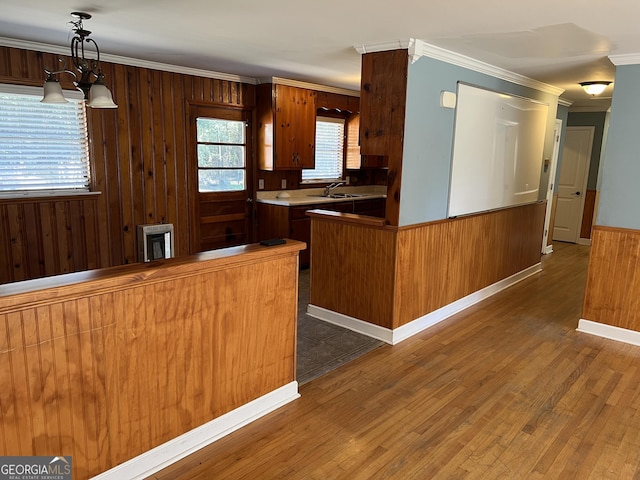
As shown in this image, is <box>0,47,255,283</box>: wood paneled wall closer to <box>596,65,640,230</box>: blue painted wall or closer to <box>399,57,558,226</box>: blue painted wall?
<box>399,57,558,226</box>: blue painted wall

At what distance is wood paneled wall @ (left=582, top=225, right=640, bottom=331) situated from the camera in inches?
151

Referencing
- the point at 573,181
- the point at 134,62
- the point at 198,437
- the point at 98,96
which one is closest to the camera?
the point at 198,437

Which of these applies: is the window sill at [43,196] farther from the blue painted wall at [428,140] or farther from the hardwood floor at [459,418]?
the blue painted wall at [428,140]

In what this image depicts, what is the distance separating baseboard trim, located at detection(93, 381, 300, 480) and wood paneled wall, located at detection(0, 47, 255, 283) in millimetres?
2451

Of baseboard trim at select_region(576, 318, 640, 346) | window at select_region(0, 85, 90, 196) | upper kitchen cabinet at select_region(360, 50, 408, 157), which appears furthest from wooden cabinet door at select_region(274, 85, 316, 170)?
baseboard trim at select_region(576, 318, 640, 346)

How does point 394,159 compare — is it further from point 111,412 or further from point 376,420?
point 111,412

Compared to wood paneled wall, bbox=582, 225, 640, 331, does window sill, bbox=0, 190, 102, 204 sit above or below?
above

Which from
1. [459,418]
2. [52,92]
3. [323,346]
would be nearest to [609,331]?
[459,418]

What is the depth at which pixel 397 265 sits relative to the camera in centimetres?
368

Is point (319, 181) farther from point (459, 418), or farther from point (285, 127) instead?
point (459, 418)

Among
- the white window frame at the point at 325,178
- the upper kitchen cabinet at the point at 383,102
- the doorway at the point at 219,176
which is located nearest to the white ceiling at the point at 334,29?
the upper kitchen cabinet at the point at 383,102

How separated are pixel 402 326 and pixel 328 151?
11.4 feet

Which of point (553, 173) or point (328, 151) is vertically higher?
point (328, 151)

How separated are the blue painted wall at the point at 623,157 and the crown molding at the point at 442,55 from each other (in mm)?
988
